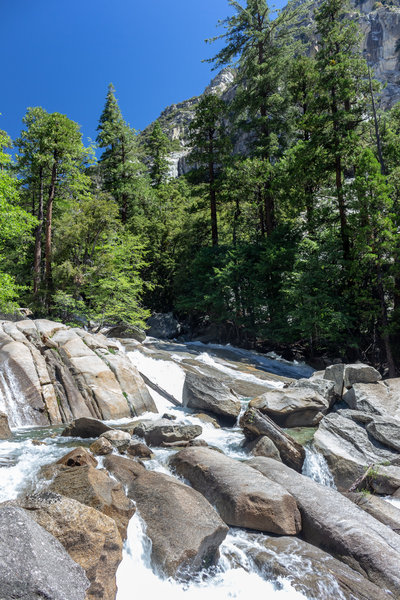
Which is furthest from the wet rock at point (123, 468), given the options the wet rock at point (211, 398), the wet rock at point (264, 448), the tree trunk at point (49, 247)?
the tree trunk at point (49, 247)

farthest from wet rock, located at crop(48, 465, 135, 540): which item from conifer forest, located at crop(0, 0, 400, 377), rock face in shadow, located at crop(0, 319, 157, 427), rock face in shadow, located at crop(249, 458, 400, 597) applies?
conifer forest, located at crop(0, 0, 400, 377)

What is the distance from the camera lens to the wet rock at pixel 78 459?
563 centimetres

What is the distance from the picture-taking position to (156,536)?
447cm

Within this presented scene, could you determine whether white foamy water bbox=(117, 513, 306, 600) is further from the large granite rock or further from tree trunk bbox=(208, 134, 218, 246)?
tree trunk bbox=(208, 134, 218, 246)

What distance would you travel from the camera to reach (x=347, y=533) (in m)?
5.00

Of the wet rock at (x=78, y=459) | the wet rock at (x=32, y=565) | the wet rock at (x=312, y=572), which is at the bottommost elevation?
the wet rock at (x=312, y=572)

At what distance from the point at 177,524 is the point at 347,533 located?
239 cm

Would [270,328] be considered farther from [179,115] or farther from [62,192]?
[179,115]

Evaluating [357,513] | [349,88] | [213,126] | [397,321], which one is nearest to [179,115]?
[213,126]

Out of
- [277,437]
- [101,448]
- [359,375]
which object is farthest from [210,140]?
[101,448]

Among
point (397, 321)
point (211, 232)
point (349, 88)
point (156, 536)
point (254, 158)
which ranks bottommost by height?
point (156, 536)

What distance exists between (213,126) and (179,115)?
105m

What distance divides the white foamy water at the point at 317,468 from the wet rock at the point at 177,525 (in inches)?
126

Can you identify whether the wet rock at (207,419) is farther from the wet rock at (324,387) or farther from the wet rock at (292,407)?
the wet rock at (324,387)
